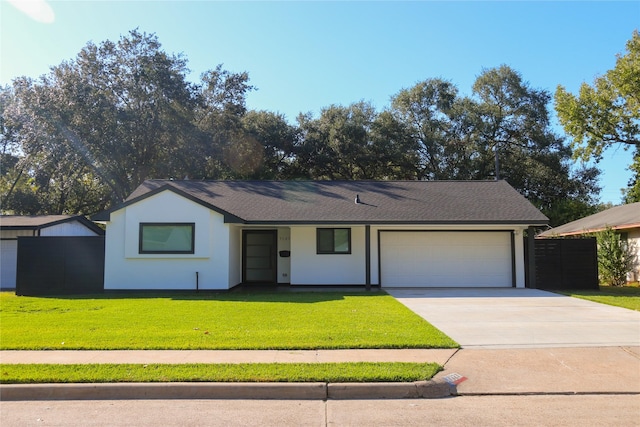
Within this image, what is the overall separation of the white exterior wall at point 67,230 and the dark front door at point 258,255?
8431 millimetres

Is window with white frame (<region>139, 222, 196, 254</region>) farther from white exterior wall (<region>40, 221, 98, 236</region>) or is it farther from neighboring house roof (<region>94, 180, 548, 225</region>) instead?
white exterior wall (<region>40, 221, 98, 236</region>)

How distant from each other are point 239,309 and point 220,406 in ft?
20.4

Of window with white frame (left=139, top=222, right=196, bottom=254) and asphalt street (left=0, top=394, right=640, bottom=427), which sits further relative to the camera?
window with white frame (left=139, top=222, right=196, bottom=254)

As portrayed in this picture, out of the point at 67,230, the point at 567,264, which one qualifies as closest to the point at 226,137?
the point at 67,230

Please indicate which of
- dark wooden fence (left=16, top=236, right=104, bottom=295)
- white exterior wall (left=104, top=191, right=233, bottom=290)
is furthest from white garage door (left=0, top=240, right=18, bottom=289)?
white exterior wall (left=104, top=191, right=233, bottom=290)

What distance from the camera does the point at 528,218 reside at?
52.5ft

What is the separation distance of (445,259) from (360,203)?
3682mm

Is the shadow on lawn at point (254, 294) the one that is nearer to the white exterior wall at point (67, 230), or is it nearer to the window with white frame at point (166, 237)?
the window with white frame at point (166, 237)

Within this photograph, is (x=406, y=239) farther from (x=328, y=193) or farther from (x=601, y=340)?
(x=601, y=340)

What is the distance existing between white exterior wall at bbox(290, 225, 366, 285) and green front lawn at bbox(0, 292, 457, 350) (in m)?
2.74

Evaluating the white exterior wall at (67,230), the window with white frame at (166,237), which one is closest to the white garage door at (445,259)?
the window with white frame at (166,237)

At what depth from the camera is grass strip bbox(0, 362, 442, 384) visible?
18.4ft

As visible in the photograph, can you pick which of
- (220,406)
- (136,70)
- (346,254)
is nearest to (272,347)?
(220,406)

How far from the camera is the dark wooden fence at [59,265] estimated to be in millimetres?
15203
